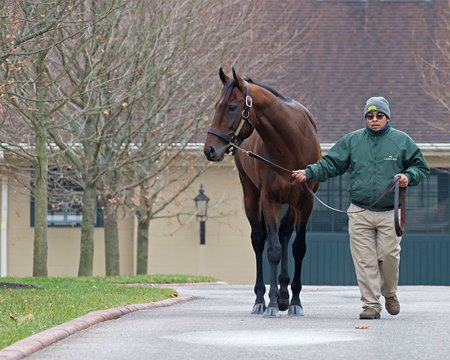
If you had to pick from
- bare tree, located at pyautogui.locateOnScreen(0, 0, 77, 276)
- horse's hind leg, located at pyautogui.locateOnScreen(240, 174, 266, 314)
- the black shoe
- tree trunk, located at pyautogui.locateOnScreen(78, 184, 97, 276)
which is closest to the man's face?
the black shoe

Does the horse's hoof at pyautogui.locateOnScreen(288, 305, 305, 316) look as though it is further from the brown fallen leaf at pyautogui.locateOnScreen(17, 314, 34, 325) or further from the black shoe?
the brown fallen leaf at pyautogui.locateOnScreen(17, 314, 34, 325)

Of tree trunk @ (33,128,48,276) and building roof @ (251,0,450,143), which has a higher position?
building roof @ (251,0,450,143)

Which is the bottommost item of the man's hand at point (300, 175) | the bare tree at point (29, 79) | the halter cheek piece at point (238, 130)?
the man's hand at point (300, 175)

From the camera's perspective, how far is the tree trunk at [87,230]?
27.4 meters

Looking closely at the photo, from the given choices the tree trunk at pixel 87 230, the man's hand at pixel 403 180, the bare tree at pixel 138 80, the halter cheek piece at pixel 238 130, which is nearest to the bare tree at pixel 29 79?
the bare tree at pixel 138 80

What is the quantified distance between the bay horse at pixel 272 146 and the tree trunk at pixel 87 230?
40.8ft

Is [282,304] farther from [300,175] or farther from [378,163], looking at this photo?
[378,163]

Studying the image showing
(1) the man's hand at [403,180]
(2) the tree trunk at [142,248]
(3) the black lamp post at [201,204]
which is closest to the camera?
(1) the man's hand at [403,180]

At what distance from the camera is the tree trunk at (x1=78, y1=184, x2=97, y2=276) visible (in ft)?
89.8

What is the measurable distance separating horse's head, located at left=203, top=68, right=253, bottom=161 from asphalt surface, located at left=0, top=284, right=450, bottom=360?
1.75m

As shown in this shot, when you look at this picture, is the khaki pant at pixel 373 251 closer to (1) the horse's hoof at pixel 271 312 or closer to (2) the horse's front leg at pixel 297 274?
(1) the horse's hoof at pixel 271 312

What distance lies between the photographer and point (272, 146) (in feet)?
47.2

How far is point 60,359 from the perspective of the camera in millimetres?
9852

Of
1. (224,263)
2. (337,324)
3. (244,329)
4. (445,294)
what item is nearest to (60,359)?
(244,329)
